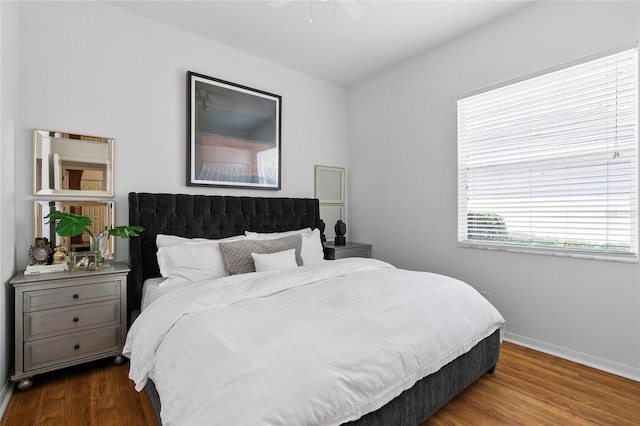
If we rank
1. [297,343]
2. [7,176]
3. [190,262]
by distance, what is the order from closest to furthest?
[297,343] < [7,176] < [190,262]

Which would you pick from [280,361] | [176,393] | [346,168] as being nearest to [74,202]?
[176,393]

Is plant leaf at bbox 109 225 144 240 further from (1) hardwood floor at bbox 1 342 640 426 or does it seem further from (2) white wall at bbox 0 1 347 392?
(1) hardwood floor at bbox 1 342 640 426

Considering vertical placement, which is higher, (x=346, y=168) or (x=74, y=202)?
(x=346, y=168)

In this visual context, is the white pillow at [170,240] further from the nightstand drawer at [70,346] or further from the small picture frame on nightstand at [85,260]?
the nightstand drawer at [70,346]

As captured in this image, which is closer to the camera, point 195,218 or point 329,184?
point 195,218

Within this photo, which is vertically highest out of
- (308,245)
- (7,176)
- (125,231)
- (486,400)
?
(7,176)

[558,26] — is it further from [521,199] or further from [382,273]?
[382,273]

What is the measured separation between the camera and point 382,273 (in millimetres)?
2350

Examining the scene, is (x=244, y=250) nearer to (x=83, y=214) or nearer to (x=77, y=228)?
(x=77, y=228)

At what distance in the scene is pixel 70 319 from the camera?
2221 millimetres

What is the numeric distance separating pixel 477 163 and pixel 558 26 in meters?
1.22

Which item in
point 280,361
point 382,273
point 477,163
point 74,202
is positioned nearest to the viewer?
point 280,361

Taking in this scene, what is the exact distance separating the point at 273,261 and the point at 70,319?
1464 millimetres

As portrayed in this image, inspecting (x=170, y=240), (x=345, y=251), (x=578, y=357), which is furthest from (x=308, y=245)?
(x=578, y=357)
